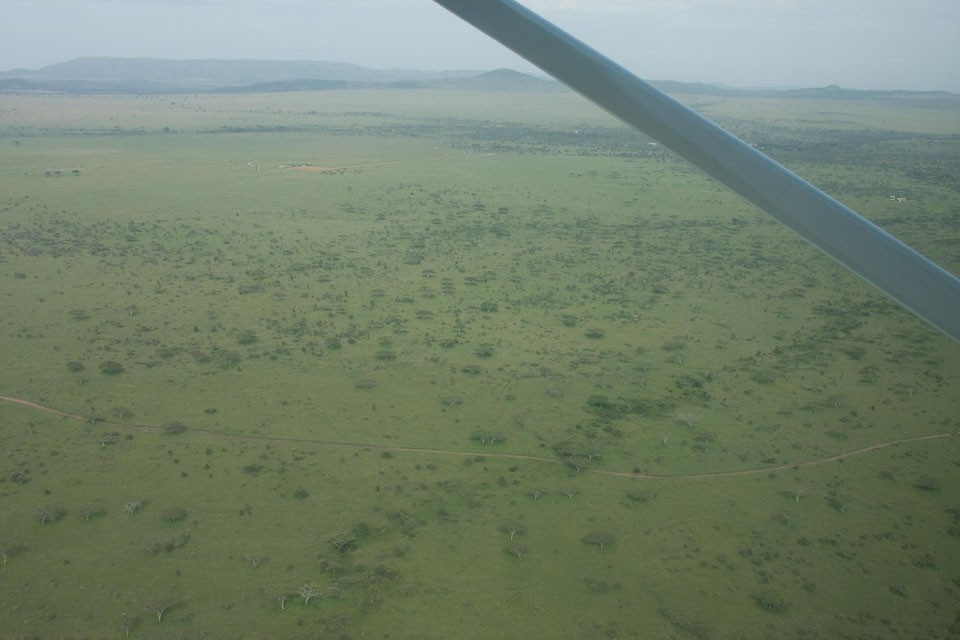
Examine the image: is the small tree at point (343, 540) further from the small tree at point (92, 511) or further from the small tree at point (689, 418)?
the small tree at point (689, 418)

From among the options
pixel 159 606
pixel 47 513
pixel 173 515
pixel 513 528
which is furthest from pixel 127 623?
pixel 513 528

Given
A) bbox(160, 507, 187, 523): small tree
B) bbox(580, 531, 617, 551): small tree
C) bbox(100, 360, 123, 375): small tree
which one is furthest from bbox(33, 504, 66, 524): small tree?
bbox(580, 531, 617, 551): small tree

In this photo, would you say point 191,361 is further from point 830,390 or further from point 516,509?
point 830,390

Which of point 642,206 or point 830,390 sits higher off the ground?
point 642,206

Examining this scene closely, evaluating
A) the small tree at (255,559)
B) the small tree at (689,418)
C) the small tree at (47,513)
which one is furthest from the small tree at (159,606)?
the small tree at (689,418)

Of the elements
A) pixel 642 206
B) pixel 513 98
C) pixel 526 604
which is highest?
pixel 513 98

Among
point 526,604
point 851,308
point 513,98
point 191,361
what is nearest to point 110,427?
point 191,361
